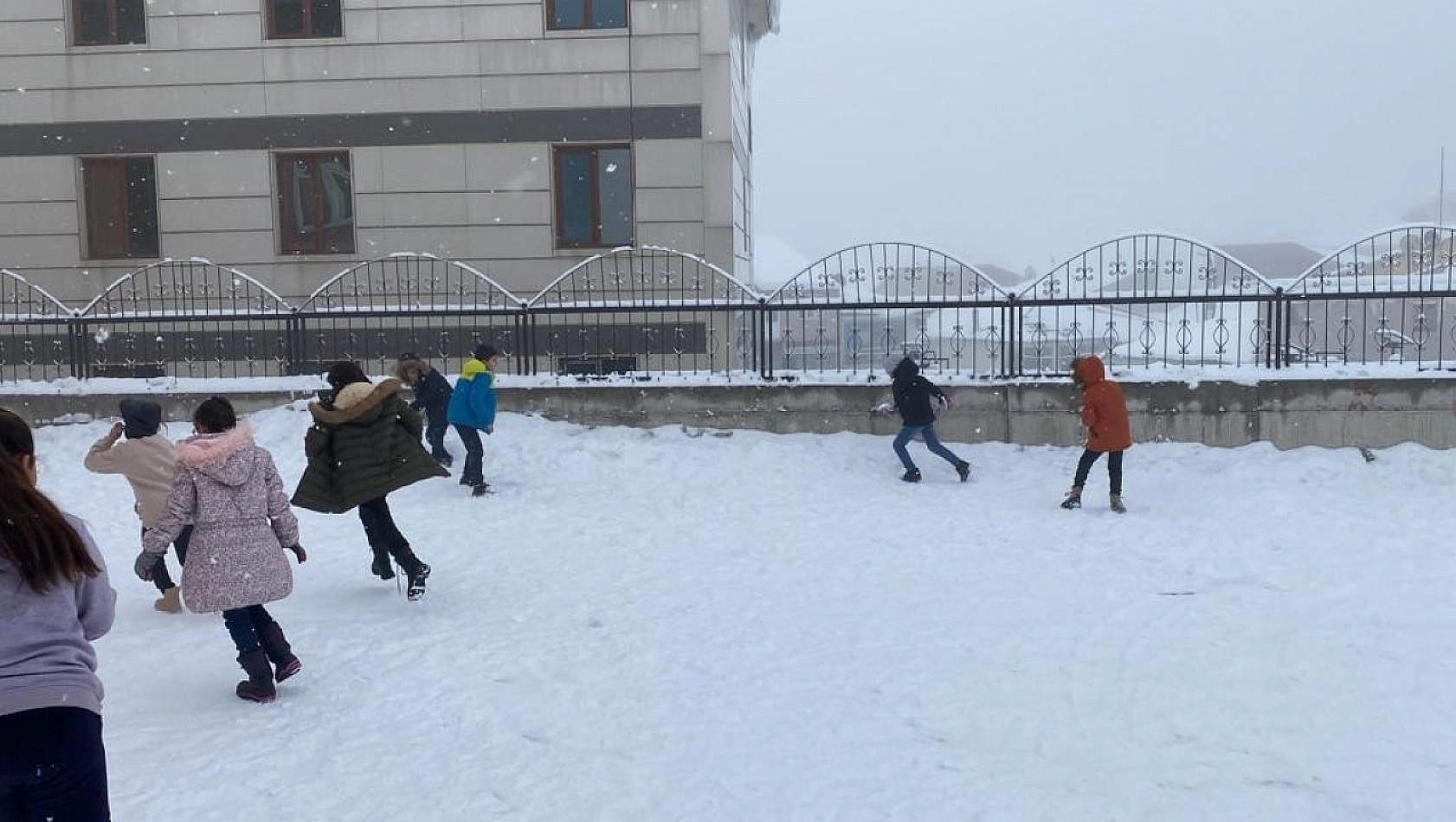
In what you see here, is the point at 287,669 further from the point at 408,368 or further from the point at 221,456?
the point at 408,368

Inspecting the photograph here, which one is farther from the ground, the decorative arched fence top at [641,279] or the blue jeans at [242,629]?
the decorative arched fence top at [641,279]

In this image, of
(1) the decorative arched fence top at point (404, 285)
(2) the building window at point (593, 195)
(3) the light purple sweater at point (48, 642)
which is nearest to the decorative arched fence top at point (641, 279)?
(2) the building window at point (593, 195)

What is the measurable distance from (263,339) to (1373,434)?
41.8 feet

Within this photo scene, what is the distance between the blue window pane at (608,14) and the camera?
15.9 meters

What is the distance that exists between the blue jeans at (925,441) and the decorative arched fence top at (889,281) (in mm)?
1649

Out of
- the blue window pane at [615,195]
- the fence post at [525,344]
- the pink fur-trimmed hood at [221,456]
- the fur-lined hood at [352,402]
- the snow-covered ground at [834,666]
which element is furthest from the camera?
the blue window pane at [615,195]

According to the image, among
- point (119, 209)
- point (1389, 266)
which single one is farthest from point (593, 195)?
point (1389, 266)

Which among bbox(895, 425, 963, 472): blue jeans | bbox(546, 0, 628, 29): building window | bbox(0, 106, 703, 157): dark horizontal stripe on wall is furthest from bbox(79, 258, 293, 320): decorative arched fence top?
bbox(895, 425, 963, 472): blue jeans

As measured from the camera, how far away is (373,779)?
4.40m

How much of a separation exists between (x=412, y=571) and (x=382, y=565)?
436 millimetres

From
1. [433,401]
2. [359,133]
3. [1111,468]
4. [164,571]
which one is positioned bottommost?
[164,571]

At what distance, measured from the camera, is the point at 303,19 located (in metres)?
16.3

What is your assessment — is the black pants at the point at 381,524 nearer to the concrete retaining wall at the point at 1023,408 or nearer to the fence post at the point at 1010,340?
the concrete retaining wall at the point at 1023,408

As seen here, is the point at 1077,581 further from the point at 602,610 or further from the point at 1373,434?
the point at 1373,434
